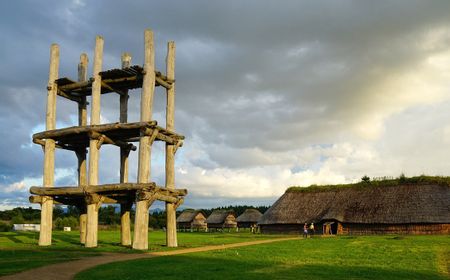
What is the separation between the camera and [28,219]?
3519 inches

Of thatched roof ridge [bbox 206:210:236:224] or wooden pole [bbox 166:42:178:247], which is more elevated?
wooden pole [bbox 166:42:178:247]

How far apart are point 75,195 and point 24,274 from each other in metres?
13.2

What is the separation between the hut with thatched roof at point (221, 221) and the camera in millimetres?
93312

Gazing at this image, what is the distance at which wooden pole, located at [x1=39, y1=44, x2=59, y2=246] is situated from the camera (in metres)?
28.9

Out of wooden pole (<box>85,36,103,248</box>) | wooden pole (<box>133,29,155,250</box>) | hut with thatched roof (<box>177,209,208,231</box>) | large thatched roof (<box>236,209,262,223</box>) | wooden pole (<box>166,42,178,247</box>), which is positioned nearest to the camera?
wooden pole (<box>133,29,155,250</box>)

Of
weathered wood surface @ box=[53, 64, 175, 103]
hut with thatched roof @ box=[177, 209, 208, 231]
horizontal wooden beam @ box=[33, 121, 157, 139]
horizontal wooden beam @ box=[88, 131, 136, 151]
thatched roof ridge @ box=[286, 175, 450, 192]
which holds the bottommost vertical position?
hut with thatched roof @ box=[177, 209, 208, 231]

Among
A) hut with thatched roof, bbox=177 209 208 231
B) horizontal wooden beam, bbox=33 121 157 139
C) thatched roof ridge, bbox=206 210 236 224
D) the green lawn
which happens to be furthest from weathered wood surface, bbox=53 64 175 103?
hut with thatched roof, bbox=177 209 208 231

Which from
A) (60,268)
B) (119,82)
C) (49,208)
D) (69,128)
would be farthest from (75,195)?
(60,268)

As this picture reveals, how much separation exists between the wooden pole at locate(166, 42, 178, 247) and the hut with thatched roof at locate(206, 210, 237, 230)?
64.3 meters

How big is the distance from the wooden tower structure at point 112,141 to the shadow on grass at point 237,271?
8131 mm

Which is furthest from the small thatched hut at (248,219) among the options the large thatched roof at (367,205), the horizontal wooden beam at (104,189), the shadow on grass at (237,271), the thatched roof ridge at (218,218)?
the shadow on grass at (237,271)

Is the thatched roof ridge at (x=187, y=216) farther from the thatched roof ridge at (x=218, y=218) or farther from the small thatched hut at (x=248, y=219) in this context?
the small thatched hut at (x=248, y=219)

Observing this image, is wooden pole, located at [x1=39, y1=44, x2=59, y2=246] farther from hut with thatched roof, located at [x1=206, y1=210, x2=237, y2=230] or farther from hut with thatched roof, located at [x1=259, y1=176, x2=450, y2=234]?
hut with thatched roof, located at [x1=206, y1=210, x2=237, y2=230]

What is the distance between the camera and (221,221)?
93000mm
